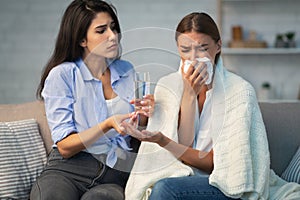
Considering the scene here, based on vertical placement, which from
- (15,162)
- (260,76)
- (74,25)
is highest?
(74,25)

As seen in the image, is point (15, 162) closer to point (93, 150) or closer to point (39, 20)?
point (93, 150)

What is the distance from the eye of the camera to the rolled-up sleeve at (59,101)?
2.27 meters

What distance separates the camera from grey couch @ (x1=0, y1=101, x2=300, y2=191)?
2508 millimetres

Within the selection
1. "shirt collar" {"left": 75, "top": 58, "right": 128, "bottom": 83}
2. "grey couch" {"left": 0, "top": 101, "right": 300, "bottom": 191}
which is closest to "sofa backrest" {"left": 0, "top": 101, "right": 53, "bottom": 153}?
"grey couch" {"left": 0, "top": 101, "right": 300, "bottom": 191}

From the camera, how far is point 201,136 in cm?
213

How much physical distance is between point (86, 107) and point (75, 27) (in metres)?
0.32

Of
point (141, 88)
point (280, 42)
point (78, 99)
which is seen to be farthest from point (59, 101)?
point (280, 42)

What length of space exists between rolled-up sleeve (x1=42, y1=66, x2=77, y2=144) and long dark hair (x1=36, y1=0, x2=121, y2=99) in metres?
0.07

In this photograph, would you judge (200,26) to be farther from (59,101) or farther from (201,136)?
(59,101)

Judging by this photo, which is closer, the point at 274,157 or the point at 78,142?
the point at 78,142

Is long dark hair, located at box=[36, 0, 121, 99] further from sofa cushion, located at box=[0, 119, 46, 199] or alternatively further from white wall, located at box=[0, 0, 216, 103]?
white wall, located at box=[0, 0, 216, 103]

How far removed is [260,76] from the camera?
467 centimetres

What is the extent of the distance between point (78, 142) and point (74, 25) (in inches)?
18.3

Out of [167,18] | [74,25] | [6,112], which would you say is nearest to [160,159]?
[74,25]
